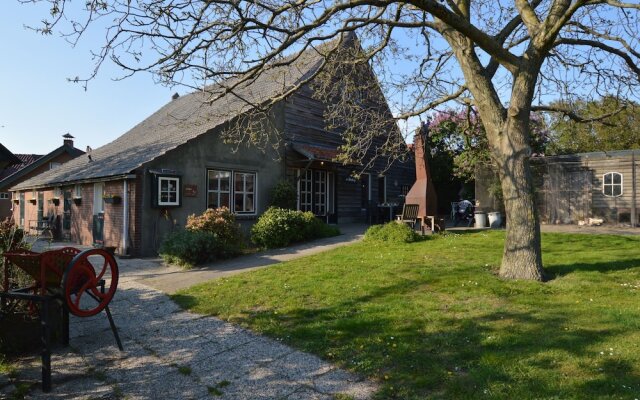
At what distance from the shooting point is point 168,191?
44.3 feet

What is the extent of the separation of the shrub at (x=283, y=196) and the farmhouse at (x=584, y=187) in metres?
7.78

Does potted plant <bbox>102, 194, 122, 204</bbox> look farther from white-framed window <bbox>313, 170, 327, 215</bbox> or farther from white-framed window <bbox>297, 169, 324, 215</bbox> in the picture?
white-framed window <bbox>313, 170, 327, 215</bbox>

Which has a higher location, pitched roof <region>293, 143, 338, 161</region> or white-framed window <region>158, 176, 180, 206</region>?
pitched roof <region>293, 143, 338, 161</region>

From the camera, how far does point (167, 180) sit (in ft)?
44.1

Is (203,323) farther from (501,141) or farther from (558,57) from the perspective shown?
(558,57)

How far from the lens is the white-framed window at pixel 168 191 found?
1326 centimetres

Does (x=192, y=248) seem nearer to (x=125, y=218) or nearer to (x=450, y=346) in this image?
(x=125, y=218)

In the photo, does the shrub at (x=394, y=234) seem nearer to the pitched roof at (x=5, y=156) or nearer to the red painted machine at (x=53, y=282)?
the red painted machine at (x=53, y=282)

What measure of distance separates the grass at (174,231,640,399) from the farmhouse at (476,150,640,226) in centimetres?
862

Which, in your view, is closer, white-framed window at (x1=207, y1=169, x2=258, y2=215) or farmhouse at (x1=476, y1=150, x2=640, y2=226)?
white-framed window at (x1=207, y1=169, x2=258, y2=215)

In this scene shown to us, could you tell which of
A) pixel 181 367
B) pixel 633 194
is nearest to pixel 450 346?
pixel 181 367

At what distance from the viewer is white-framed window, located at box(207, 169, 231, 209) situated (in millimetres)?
14914

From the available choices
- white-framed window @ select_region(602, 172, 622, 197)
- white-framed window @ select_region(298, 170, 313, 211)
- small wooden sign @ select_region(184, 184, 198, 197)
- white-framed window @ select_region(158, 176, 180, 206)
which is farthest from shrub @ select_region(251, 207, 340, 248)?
white-framed window @ select_region(602, 172, 622, 197)

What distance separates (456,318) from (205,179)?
1094 cm
